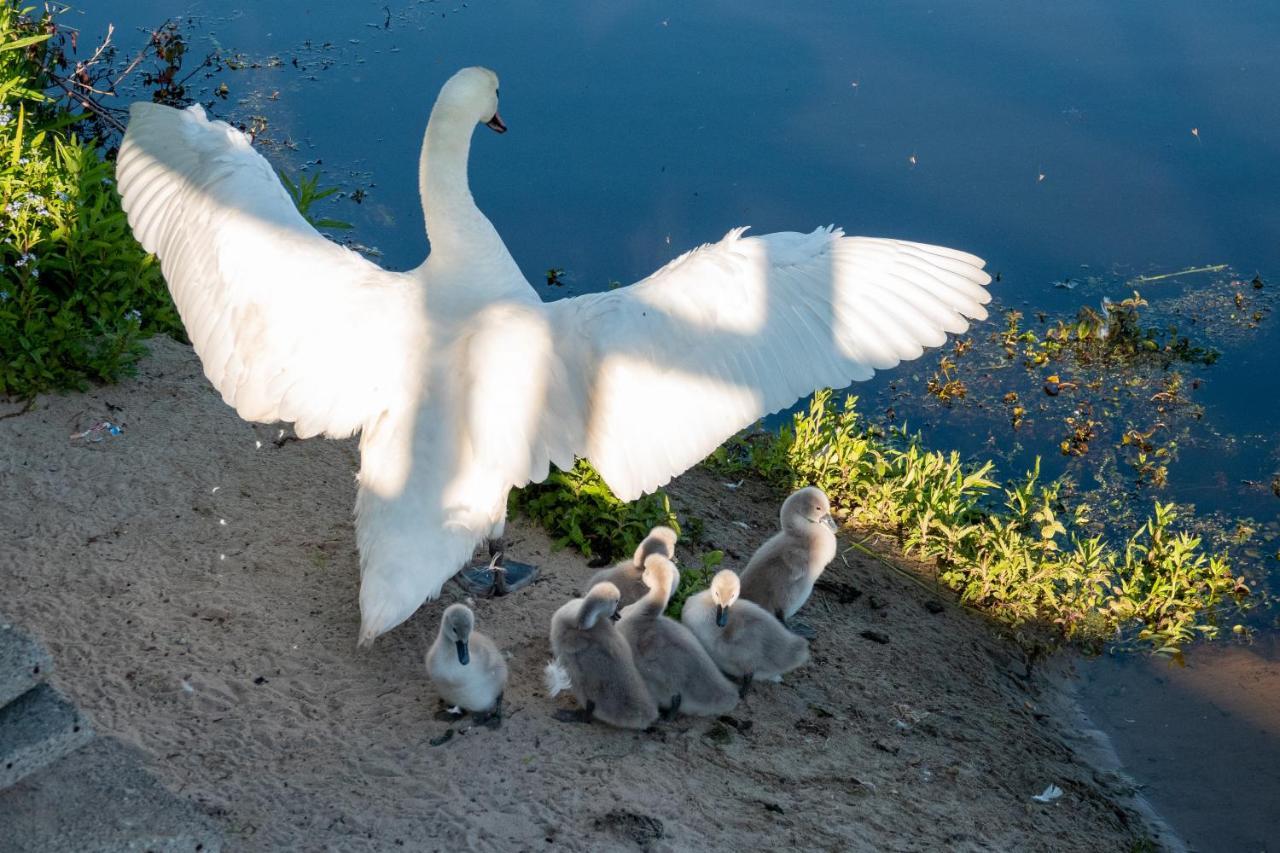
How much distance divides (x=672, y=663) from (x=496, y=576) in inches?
39.6

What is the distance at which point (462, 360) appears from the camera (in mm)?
4949

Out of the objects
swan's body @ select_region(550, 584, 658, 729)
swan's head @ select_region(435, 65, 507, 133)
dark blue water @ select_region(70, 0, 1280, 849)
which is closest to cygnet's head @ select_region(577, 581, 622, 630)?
swan's body @ select_region(550, 584, 658, 729)

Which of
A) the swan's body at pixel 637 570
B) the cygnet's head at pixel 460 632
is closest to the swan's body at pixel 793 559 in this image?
the swan's body at pixel 637 570

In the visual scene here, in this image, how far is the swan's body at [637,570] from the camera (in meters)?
5.47

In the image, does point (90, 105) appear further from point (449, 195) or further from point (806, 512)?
point (806, 512)

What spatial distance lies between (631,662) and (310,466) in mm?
2063

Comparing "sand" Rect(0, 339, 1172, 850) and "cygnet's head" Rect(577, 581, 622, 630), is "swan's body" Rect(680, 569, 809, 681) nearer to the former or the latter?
"sand" Rect(0, 339, 1172, 850)

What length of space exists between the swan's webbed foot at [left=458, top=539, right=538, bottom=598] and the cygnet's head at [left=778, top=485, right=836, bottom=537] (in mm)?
1120

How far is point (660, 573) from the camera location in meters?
5.22

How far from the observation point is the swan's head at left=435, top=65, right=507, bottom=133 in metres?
5.55

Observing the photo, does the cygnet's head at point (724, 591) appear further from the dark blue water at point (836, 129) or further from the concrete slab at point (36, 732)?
the dark blue water at point (836, 129)

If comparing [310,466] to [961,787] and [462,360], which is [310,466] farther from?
[961,787]

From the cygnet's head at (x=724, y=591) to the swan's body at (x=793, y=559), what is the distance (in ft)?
1.00

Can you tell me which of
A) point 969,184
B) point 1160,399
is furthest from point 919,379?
point 969,184
